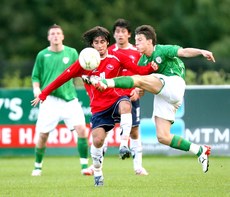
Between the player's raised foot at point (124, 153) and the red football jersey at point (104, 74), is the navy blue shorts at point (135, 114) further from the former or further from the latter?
the player's raised foot at point (124, 153)

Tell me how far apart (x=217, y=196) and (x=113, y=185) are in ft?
6.89

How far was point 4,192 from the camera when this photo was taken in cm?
1309

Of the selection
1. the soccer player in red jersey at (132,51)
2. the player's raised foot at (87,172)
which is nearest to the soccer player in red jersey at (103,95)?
the soccer player in red jersey at (132,51)

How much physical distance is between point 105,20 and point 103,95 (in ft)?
130

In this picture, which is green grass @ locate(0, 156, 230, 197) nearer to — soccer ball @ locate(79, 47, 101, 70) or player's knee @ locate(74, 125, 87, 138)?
player's knee @ locate(74, 125, 87, 138)

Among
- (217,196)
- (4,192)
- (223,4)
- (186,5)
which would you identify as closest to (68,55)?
(4,192)

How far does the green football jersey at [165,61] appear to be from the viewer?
13.7 meters

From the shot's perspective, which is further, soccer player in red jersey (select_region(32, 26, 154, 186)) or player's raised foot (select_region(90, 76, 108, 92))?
soccer player in red jersey (select_region(32, 26, 154, 186))

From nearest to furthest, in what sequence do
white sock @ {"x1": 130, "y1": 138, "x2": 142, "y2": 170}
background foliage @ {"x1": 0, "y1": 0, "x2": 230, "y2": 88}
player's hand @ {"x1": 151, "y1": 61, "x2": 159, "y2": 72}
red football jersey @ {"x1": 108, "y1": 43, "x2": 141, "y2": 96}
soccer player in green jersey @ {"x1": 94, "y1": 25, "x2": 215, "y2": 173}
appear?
soccer player in green jersey @ {"x1": 94, "y1": 25, "x2": 215, "y2": 173}
player's hand @ {"x1": 151, "y1": 61, "x2": 159, "y2": 72}
red football jersey @ {"x1": 108, "y1": 43, "x2": 141, "y2": 96}
white sock @ {"x1": 130, "y1": 138, "x2": 142, "y2": 170}
background foliage @ {"x1": 0, "y1": 0, "x2": 230, "y2": 88}

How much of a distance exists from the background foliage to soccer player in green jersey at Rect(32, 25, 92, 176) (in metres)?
31.7

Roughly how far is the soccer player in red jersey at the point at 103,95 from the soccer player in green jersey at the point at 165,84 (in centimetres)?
A: 19

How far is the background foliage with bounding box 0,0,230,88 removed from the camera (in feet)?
167

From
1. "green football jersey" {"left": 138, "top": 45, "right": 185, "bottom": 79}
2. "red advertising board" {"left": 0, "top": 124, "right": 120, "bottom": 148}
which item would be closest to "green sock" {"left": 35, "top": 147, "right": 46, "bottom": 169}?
"green football jersey" {"left": 138, "top": 45, "right": 185, "bottom": 79}

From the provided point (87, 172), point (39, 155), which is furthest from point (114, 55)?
point (39, 155)
